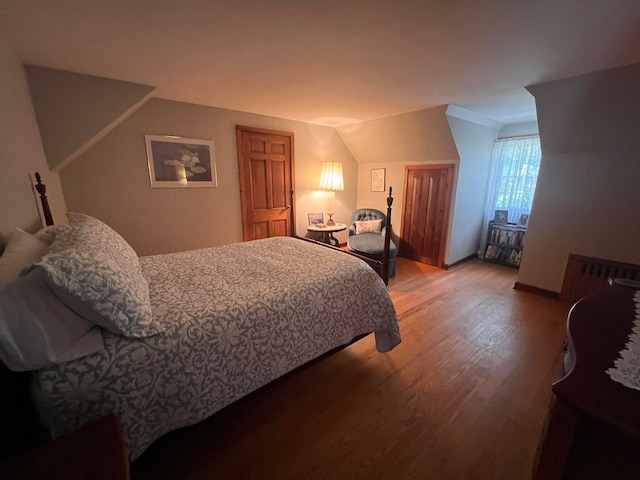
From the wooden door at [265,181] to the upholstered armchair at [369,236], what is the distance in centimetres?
113

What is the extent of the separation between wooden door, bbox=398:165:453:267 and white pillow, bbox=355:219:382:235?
1.93 ft

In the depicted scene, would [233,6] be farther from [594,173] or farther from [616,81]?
[594,173]

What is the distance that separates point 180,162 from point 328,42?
234 centimetres

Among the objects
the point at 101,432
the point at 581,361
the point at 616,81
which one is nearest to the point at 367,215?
the point at 616,81

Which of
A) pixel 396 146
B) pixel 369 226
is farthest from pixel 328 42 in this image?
pixel 369 226

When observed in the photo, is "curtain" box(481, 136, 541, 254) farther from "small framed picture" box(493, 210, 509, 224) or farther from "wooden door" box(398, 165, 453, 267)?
"wooden door" box(398, 165, 453, 267)

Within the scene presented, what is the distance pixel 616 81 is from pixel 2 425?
4.09 meters

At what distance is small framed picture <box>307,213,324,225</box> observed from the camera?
176 inches

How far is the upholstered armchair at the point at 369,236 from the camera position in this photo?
3.66 metres

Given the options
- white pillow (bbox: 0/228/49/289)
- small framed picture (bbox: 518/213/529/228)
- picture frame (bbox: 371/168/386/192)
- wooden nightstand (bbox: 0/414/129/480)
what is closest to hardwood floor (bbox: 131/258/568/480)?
wooden nightstand (bbox: 0/414/129/480)

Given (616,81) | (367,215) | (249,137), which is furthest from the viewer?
(367,215)

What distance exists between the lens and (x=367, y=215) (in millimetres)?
4504

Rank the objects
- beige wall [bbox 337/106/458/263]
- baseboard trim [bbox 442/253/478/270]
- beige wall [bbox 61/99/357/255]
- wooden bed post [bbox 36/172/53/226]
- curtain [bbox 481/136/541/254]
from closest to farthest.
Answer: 1. wooden bed post [bbox 36/172/53/226]
2. beige wall [bbox 61/99/357/255]
3. beige wall [bbox 337/106/458/263]
4. curtain [bbox 481/136/541/254]
5. baseboard trim [bbox 442/253/478/270]

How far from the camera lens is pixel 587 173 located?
2.64m
